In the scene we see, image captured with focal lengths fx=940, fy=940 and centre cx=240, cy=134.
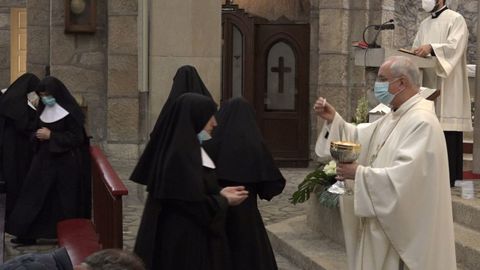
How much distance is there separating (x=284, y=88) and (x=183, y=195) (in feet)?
32.4

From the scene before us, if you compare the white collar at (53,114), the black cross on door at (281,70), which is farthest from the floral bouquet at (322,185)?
the black cross on door at (281,70)

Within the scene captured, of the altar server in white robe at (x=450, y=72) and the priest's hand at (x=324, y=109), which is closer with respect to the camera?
the priest's hand at (x=324, y=109)

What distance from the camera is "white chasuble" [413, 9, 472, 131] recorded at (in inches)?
328

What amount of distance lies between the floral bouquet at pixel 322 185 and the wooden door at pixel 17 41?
12.7 meters

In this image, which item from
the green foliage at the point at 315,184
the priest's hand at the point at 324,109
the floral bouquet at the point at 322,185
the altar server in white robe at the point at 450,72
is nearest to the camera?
the priest's hand at the point at 324,109

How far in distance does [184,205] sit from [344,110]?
916 centimetres

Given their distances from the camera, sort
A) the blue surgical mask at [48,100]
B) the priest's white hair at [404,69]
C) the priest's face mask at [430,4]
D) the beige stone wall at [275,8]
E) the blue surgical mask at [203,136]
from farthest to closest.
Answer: the beige stone wall at [275,8] < the priest's face mask at [430,4] < the blue surgical mask at [48,100] < the blue surgical mask at [203,136] < the priest's white hair at [404,69]

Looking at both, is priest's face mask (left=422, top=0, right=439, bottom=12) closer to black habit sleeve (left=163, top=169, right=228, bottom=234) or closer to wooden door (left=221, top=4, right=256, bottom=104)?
black habit sleeve (left=163, top=169, right=228, bottom=234)

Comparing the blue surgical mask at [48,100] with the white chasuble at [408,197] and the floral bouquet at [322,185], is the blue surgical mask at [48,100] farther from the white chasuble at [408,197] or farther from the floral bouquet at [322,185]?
the white chasuble at [408,197]

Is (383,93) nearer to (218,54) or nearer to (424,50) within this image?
(424,50)

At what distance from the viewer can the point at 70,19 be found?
1259cm

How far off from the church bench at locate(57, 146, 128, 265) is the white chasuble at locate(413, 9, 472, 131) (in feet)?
10.1

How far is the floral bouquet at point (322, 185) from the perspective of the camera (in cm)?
767

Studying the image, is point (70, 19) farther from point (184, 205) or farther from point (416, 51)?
point (184, 205)
